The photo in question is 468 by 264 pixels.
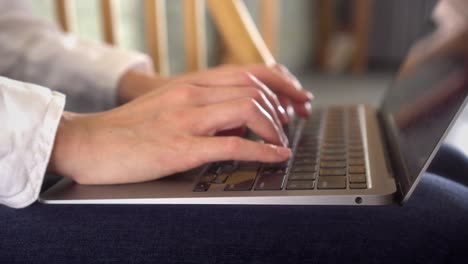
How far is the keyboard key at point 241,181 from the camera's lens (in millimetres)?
457

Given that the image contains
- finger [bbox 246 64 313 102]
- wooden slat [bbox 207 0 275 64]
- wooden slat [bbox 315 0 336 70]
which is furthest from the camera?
wooden slat [bbox 315 0 336 70]

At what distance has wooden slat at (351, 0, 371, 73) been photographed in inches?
125

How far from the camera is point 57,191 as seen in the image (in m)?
0.48

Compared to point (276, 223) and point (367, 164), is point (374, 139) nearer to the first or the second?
point (367, 164)

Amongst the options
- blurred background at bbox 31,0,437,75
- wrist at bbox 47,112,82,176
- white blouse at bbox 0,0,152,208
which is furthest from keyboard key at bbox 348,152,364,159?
blurred background at bbox 31,0,437,75

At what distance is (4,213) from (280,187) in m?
0.24

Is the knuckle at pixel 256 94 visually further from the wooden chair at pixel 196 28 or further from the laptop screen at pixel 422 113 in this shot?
the wooden chair at pixel 196 28

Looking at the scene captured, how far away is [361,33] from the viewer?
3.19 metres

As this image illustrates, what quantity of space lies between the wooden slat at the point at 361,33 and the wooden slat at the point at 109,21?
7.27 ft

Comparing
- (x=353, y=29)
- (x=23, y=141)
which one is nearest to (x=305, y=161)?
(x=23, y=141)

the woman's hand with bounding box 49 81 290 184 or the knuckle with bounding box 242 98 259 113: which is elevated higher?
the knuckle with bounding box 242 98 259 113

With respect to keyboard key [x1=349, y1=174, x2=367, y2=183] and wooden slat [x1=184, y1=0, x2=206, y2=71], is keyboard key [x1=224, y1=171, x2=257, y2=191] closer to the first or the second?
keyboard key [x1=349, y1=174, x2=367, y2=183]

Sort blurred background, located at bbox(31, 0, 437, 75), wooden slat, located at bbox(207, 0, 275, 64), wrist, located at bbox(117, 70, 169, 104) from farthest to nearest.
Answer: blurred background, located at bbox(31, 0, 437, 75)
wooden slat, located at bbox(207, 0, 275, 64)
wrist, located at bbox(117, 70, 169, 104)

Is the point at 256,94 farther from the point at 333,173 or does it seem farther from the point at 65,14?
the point at 65,14
